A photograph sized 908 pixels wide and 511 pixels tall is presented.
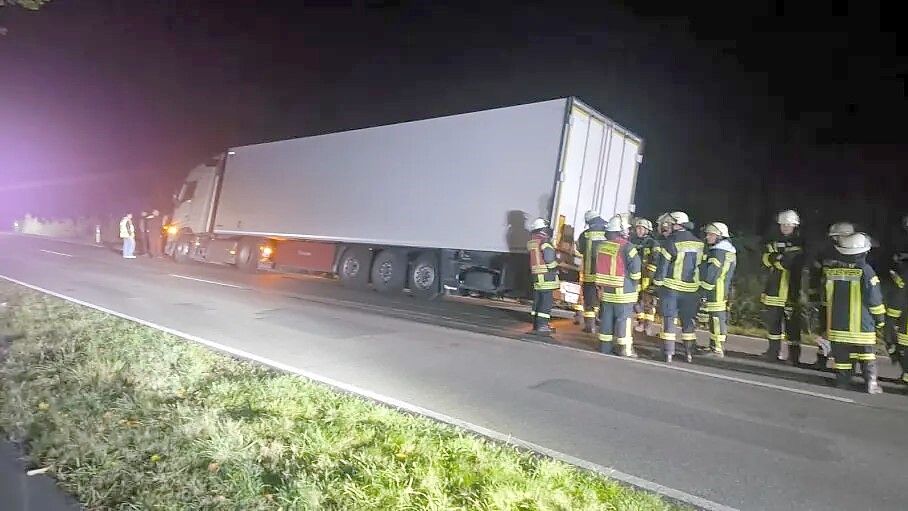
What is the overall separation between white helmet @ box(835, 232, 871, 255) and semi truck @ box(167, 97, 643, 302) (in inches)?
153

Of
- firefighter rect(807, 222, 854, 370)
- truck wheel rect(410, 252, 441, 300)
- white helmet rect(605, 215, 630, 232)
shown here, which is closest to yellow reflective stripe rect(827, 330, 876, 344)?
firefighter rect(807, 222, 854, 370)

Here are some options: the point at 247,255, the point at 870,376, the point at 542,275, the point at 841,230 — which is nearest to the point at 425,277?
the point at 542,275

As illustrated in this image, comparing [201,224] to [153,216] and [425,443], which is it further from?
[425,443]

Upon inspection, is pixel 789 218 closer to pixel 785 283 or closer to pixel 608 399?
pixel 785 283

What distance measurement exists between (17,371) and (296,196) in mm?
11493

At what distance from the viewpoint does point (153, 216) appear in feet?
78.9

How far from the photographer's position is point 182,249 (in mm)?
22156

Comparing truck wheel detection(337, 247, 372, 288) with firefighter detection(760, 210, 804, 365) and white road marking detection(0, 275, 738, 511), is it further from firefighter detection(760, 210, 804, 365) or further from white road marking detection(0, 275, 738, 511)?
firefighter detection(760, 210, 804, 365)

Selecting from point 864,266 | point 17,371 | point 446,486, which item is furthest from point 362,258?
point 446,486

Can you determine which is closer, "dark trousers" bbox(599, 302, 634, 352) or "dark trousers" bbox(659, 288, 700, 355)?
"dark trousers" bbox(659, 288, 700, 355)

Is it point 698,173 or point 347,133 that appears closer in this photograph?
point 347,133

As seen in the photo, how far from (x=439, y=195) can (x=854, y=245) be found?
7.55 meters

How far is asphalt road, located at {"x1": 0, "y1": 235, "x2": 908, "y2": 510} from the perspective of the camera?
445 cm

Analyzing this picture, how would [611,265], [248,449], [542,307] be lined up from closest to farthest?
[248,449]
[611,265]
[542,307]
